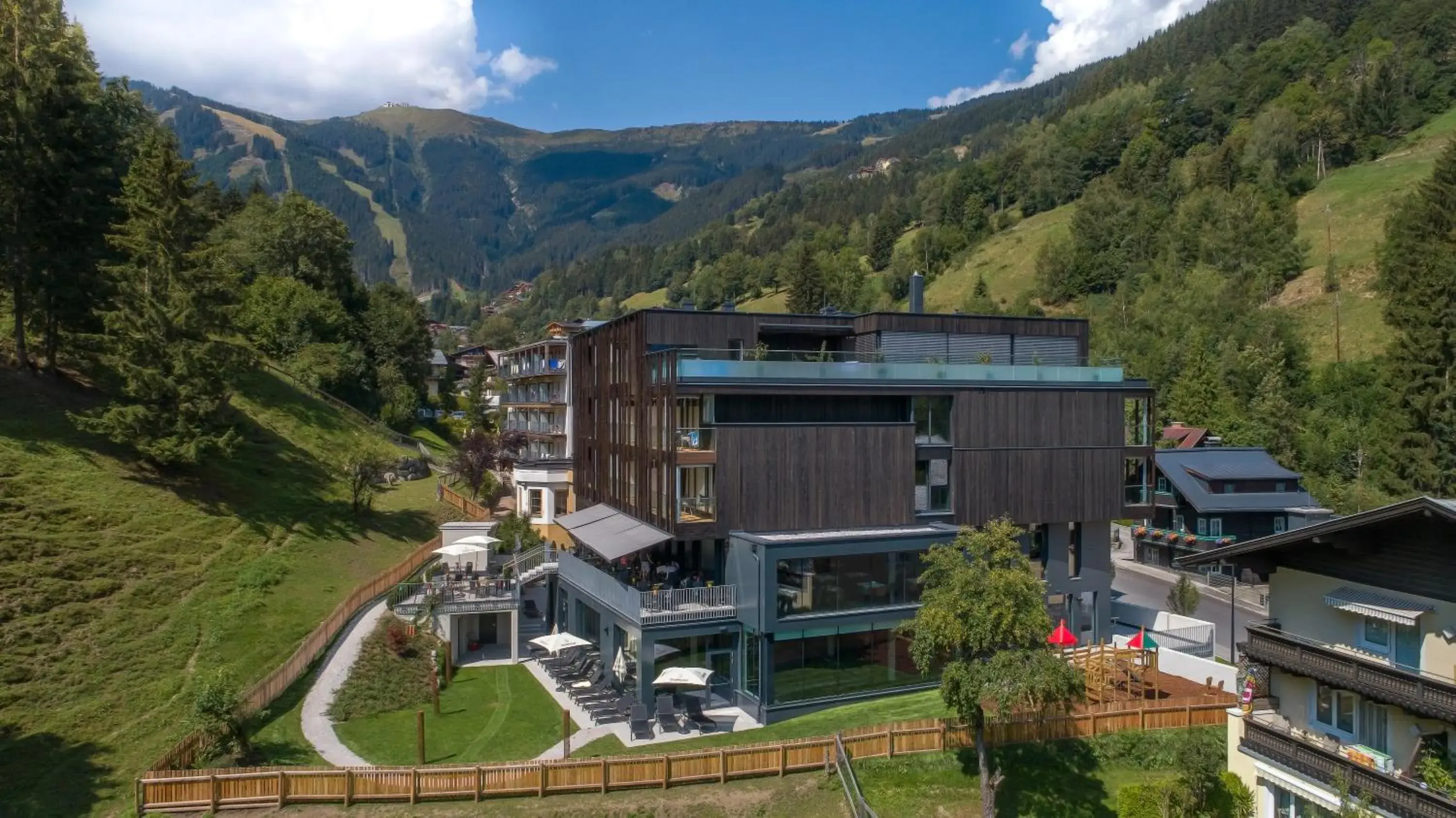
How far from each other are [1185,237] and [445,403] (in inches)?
3415

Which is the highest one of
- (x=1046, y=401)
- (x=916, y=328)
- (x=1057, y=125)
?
(x=1057, y=125)

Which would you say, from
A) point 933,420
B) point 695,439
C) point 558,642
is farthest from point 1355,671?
point 558,642

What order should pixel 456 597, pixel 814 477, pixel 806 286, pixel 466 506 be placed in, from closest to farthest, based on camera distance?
pixel 814 477
pixel 456 597
pixel 466 506
pixel 806 286

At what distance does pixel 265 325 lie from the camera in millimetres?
70875

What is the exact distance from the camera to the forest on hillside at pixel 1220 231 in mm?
65812

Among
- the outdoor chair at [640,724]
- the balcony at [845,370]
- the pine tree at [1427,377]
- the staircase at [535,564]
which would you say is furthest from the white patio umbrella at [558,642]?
the pine tree at [1427,377]

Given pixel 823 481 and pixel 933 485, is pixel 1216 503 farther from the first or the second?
pixel 823 481

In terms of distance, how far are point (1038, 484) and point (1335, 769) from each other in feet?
57.8

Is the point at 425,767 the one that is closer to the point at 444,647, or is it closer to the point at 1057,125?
the point at 444,647

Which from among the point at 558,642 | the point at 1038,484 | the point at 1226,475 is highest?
the point at 1038,484

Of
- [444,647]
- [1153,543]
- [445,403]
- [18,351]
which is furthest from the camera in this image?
[445,403]

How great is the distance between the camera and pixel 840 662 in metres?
28.1

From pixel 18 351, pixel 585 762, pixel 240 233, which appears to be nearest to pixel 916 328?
pixel 585 762

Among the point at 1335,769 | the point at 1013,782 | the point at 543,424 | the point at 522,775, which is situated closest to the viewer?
the point at 1335,769
